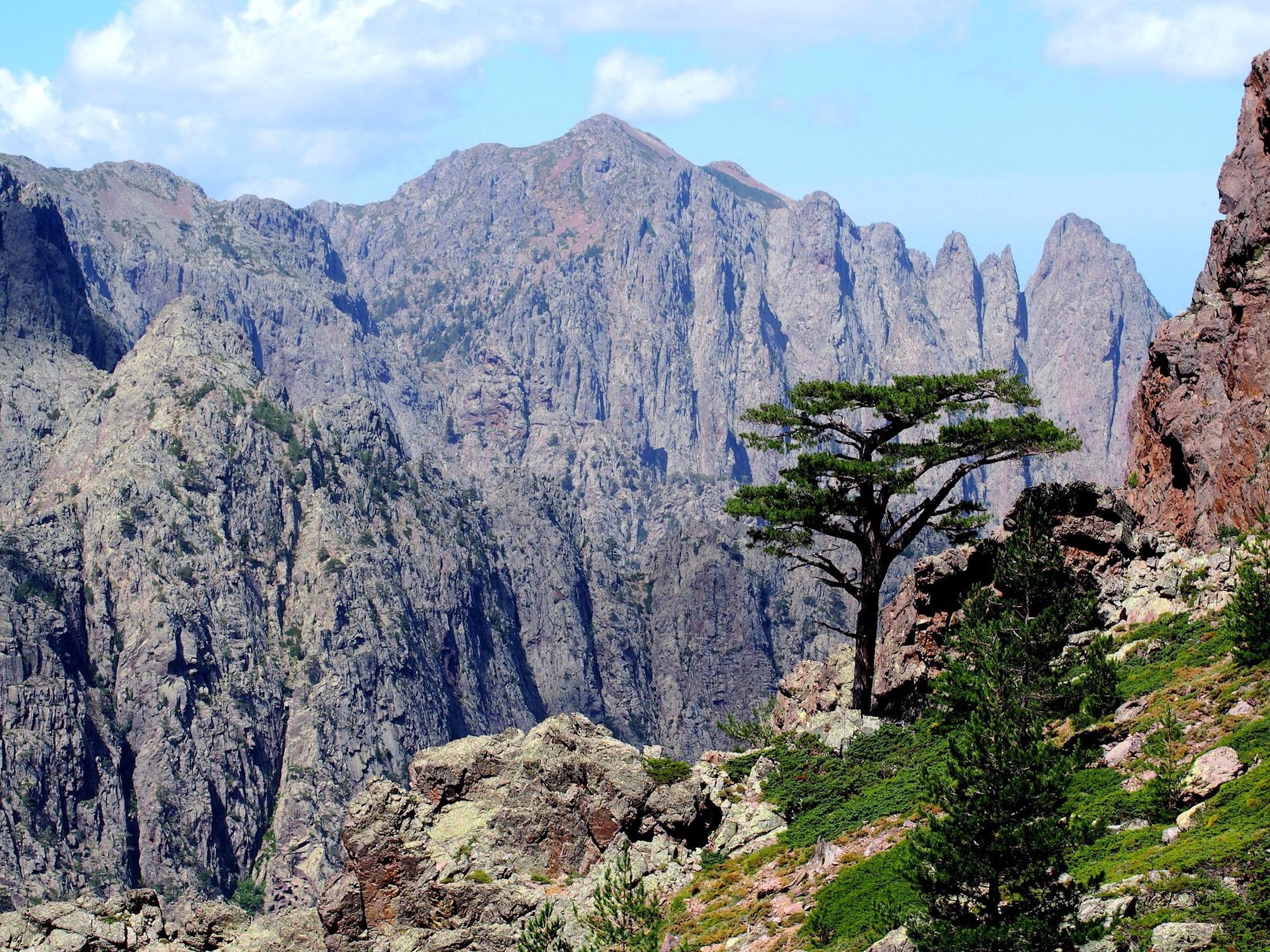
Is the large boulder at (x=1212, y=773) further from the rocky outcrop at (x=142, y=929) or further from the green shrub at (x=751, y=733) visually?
the rocky outcrop at (x=142, y=929)

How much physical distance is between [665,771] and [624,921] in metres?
7.90

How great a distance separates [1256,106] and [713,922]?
30317 millimetres

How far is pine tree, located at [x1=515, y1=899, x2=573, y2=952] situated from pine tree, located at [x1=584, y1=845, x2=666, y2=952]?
599 mm

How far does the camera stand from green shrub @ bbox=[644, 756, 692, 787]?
35.5 metres

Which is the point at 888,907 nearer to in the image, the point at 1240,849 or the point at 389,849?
the point at 1240,849

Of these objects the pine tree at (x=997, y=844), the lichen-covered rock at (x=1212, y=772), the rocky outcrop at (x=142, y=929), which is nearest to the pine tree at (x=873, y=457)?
the lichen-covered rock at (x=1212, y=772)

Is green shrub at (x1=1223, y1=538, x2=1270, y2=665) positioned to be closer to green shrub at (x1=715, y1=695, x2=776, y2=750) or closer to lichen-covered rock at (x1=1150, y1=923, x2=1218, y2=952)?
lichen-covered rock at (x1=1150, y1=923, x2=1218, y2=952)

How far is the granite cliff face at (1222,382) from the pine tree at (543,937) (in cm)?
2080

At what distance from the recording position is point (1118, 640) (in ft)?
116

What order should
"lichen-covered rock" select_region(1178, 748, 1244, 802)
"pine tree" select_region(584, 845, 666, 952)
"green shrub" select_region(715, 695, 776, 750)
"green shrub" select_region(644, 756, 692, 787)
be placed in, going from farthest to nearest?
1. "green shrub" select_region(715, 695, 776, 750)
2. "green shrub" select_region(644, 756, 692, 787)
3. "pine tree" select_region(584, 845, 666, 952)
4. "lichen-covered rock" select_region(1178, 748, 1244, 802)

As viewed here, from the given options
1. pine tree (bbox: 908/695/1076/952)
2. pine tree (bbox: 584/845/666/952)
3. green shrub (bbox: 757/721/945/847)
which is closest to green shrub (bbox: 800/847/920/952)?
pine tree (bbox: 908/695/1076/952)

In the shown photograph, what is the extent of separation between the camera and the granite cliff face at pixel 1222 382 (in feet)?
126

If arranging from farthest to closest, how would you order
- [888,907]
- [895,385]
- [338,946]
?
[895,385], [338,946], [888,907]

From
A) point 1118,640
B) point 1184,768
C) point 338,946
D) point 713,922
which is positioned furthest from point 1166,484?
point 338,946
